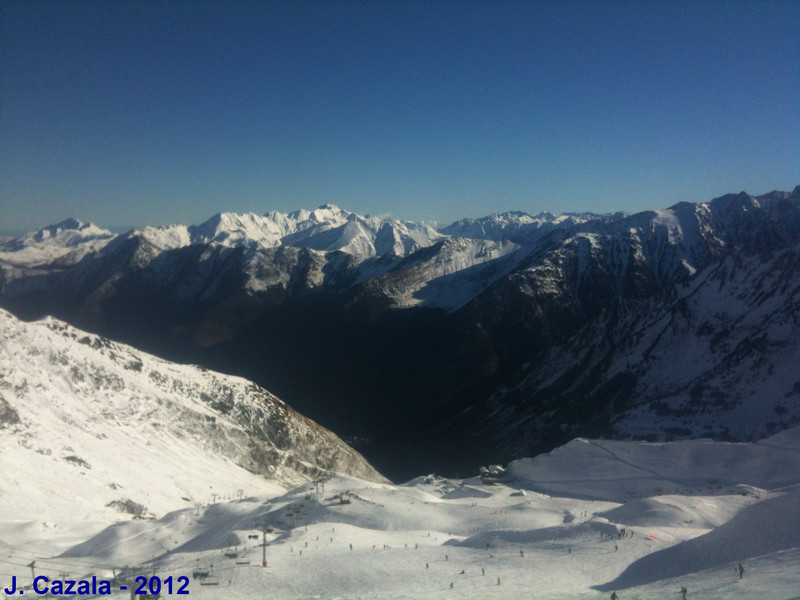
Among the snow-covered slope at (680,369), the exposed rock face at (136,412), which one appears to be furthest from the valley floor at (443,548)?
the snow-covered slope at (680,369)

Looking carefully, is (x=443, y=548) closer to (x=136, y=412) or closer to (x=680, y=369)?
(x=136, y=412)

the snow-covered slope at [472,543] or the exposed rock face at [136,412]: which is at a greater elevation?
the exposed rock face at [136,412]

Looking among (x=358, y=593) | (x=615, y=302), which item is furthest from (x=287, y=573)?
(x=615, y=302)

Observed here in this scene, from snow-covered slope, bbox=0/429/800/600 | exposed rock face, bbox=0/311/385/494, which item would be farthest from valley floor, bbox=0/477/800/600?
exposed rock face, bbox=0/311/385/494

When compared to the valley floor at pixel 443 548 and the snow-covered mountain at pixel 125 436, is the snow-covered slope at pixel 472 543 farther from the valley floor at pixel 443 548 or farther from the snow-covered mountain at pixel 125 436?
the snow-covered mountain at pixel 125 436

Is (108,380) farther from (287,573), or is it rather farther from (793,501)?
(793,501)

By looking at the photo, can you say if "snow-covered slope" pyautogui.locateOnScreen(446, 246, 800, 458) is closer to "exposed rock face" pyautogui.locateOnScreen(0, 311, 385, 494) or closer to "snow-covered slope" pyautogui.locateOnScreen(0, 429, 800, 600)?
"snow-covered slope" pyautogui.locateOnScreen(0, 429, 800, 600)
